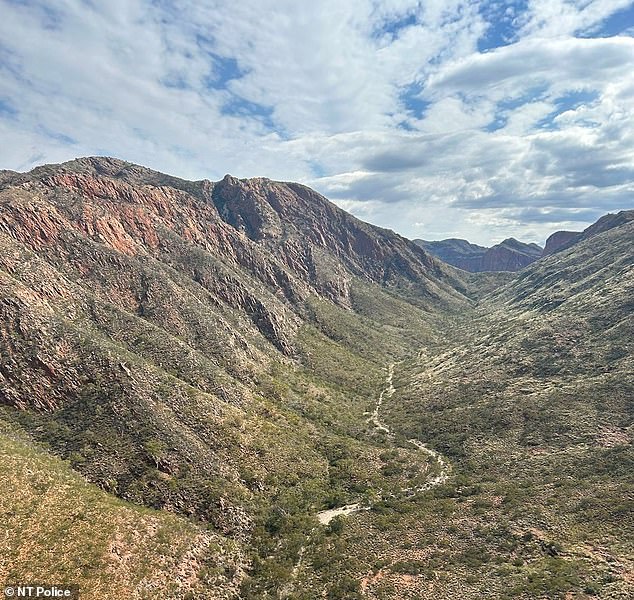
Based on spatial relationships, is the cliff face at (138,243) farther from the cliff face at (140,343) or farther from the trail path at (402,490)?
the trail path at (402,490)

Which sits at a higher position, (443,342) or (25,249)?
(443,342)

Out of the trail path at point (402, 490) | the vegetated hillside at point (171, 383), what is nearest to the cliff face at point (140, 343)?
the vegetated hillside at point (171, 383)

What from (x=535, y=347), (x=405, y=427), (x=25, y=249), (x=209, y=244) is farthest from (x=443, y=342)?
(x=25, y=249)

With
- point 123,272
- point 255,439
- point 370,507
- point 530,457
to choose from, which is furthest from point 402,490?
point 123,272

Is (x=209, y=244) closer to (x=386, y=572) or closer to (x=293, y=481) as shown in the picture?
(x=293, y=481)

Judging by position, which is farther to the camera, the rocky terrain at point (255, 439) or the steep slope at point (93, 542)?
the rocky terrain at point (255, 439)

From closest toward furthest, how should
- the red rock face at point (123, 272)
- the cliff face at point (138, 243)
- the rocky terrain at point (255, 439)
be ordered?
the rocky terrain at point (255, 439)
the red rock face at point (123, 272)
the cliff face at point (138, 243)

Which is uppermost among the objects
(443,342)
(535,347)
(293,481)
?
(443,342)

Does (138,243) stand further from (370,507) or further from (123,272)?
(370,507)
